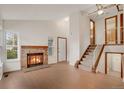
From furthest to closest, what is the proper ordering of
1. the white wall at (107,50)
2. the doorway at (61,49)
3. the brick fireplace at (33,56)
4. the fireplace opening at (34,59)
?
the doorway at (61,49), the fireplace opening at (34,59), the brick fireplace at (33,56), the white wall at (107,50)

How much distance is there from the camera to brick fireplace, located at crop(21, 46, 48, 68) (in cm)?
812

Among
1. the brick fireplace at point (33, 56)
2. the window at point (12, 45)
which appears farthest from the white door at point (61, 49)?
the window at point (12, 45)

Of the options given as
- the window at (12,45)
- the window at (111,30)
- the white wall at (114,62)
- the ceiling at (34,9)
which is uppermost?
the ceiling at (34,9)

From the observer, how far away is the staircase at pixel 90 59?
6.47 metres

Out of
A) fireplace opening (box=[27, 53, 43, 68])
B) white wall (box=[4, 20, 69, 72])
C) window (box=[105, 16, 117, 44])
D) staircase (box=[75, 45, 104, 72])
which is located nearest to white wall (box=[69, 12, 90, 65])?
staircase (box=[75, 45, 104, 72])

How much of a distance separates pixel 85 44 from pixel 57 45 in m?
2.70

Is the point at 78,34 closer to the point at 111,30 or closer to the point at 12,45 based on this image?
the point at 111,30

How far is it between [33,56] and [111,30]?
5.59 metres

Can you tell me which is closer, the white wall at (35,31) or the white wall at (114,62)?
the white wall at (35,31)

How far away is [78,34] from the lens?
756 centimetres

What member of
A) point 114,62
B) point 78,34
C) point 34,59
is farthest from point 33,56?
point 114,62

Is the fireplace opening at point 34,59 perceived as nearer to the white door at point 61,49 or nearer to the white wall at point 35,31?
the white wall at point 35,31

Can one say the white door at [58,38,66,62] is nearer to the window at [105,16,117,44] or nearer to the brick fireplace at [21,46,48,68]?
the brick fireplace at [21,46,48,68]

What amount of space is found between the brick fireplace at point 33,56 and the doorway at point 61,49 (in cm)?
132
